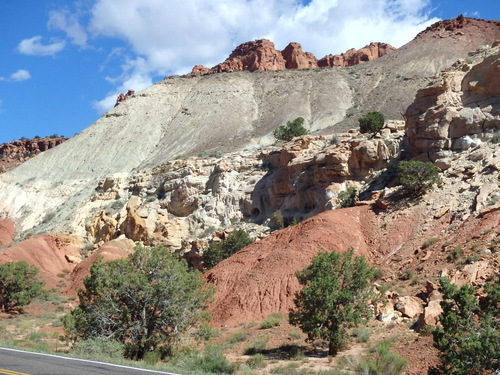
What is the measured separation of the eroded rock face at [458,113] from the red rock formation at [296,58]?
95.0 metres

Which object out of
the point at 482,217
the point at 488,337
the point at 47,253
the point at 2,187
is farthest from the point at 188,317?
the point at 2,187

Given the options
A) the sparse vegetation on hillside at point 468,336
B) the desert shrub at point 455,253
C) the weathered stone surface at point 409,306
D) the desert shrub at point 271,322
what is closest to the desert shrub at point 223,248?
the desert shrub at point 271,322

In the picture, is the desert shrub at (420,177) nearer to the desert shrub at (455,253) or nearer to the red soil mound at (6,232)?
the desert shrub at (455,253)

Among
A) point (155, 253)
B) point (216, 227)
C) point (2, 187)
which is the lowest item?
point (155, 253)

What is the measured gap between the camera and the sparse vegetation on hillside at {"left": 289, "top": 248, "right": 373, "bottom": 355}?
15188mm

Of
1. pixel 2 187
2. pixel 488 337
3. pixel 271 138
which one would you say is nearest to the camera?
pixel 488 337

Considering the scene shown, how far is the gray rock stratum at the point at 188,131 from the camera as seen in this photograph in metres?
45.1

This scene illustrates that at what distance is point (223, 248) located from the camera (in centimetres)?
3259

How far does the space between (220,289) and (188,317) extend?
1074 cm

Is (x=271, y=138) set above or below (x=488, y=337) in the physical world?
above

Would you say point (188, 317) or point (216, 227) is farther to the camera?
point (216, 227)

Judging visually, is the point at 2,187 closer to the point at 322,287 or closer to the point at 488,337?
the point at 322,287

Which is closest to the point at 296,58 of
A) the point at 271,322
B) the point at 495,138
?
the point at 495,138

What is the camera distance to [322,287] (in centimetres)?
1551
